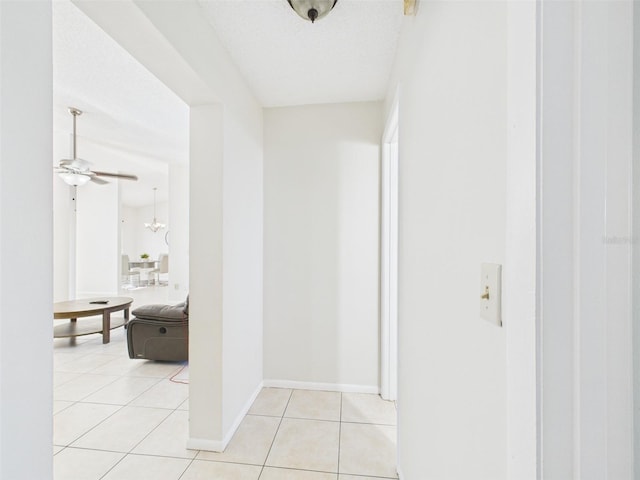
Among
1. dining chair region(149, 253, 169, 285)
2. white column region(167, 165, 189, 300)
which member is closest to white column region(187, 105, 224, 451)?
white column region(167, 165, 189, 300)

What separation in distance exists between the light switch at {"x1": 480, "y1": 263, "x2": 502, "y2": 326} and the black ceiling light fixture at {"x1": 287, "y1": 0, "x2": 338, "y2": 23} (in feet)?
4.78

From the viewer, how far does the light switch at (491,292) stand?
636 mm

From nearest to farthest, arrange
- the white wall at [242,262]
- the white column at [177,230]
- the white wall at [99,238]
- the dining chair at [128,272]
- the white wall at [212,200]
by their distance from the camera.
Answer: the white wall at [212,200] → the white wall at [242,262] → the white column at [177,230] → the white wall at [99,238] → the dining chair at [128,272]

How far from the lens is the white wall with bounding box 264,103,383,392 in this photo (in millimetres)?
2754

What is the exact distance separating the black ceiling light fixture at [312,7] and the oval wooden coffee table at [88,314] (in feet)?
12.7

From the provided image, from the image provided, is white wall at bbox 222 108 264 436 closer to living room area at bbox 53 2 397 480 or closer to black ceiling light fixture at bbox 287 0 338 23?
living room area at bbox 53 2 397 480

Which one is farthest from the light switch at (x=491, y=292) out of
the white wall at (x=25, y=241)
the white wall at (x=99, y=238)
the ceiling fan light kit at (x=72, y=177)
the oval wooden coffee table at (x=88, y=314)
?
the white wall at (x=99, y=238)

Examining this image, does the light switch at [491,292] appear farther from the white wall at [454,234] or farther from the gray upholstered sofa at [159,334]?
the gray upholstered sofa at [159,334]

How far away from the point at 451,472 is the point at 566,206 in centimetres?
86

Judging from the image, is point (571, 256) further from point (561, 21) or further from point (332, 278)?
point (332, 278)

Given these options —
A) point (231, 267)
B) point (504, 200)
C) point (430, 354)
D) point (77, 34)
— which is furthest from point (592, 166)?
point (77, 34)

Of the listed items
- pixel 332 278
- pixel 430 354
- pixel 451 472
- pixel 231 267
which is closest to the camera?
pixel 451 472

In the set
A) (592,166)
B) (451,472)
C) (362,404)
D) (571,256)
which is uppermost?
(592,166)

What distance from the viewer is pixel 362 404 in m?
2.55
